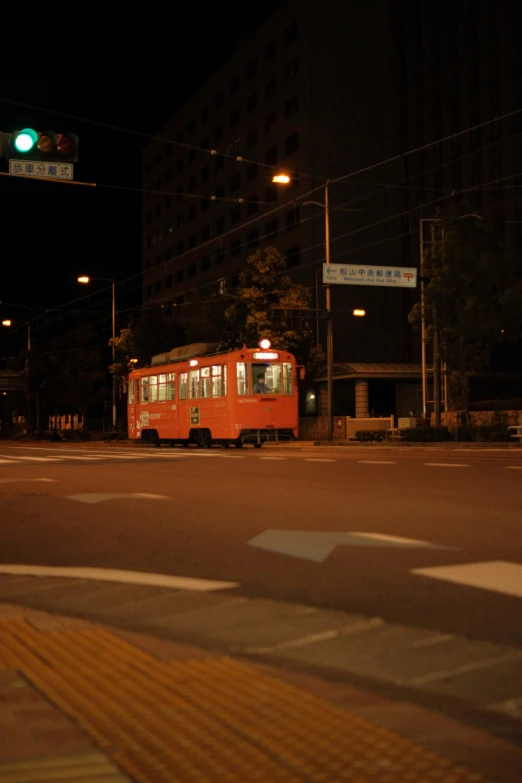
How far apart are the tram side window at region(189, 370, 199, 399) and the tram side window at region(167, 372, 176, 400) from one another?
1737 millimetres

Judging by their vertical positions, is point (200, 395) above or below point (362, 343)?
below

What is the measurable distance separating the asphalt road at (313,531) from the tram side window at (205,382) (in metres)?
18.5

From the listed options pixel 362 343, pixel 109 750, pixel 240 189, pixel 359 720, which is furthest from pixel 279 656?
pixel 240 189

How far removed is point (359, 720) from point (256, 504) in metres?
8.16

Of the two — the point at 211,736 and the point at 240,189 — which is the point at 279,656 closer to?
the point at 211,736

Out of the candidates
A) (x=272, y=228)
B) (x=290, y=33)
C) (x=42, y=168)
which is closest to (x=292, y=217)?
(x=272, y=228)

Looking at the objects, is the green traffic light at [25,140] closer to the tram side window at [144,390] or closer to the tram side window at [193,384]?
the tram side window at [193,384]

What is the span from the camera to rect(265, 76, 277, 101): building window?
3023 inches

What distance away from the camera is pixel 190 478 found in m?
16.5

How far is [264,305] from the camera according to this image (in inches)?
2002

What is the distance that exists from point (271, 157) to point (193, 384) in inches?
1740

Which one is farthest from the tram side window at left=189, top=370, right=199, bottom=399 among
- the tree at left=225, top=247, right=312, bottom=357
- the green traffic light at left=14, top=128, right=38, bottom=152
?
the green traffic light at left=14, top=128, right=38, bottom=152

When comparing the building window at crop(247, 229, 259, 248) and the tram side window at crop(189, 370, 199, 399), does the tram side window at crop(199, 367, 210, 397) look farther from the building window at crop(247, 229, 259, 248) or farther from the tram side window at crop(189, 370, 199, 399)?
the building window at crop(247, 229, 259, 248)

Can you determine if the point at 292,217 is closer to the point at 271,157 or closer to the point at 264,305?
the point at 271,157
